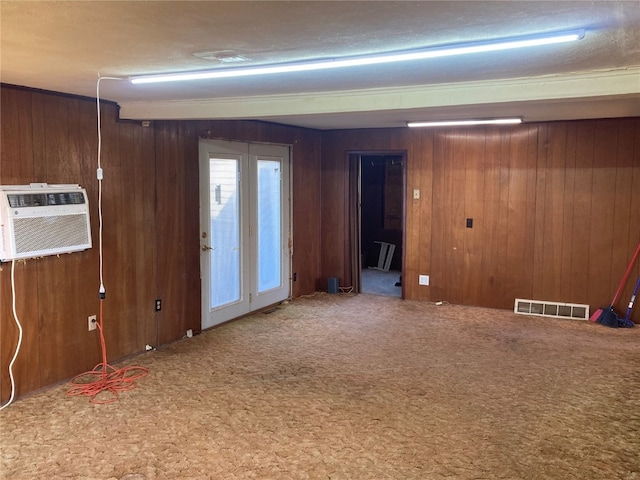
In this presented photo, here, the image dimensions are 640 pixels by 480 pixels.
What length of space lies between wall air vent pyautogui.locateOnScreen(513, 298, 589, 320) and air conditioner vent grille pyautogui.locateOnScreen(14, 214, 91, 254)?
5.01 metres

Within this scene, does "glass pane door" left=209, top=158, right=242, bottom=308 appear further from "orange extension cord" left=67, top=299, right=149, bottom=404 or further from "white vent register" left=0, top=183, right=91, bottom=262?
"white vent register" left=0, top=183, right=91, bottom=262

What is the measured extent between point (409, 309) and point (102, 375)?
3.78m

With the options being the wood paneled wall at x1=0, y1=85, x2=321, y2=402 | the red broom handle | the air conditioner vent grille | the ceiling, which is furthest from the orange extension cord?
the red broom handle

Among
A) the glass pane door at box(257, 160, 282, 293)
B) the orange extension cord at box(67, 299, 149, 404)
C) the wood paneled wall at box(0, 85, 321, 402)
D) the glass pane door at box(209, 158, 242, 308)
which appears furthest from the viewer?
the glass pane door at box(257, 160, 282, 293)

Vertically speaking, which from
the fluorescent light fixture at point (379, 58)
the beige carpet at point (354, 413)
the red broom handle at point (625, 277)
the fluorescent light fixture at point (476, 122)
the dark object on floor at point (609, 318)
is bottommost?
the beige carpet at point (354, 413)

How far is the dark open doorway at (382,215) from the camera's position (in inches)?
386

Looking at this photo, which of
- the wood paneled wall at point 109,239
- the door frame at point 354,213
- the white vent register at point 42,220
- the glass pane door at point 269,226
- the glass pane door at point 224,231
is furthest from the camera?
the door frame at point 354,213

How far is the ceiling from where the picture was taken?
2.06 m

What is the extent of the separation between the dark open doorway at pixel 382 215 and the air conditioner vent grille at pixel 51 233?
595 cm

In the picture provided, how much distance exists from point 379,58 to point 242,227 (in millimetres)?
3706

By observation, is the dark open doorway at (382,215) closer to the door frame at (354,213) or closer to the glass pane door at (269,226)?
the door frame at (354,213)

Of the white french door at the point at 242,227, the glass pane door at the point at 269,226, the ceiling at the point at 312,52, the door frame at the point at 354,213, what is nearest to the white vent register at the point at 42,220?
the ceiling at the point at 312,52

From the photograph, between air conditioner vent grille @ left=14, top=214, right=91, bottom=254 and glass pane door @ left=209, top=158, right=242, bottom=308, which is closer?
air conditioner vent grille @ left=14, top=214, right=91, bottom=254

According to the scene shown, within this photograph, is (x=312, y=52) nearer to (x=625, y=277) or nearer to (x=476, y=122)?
(x=476, y=122)
